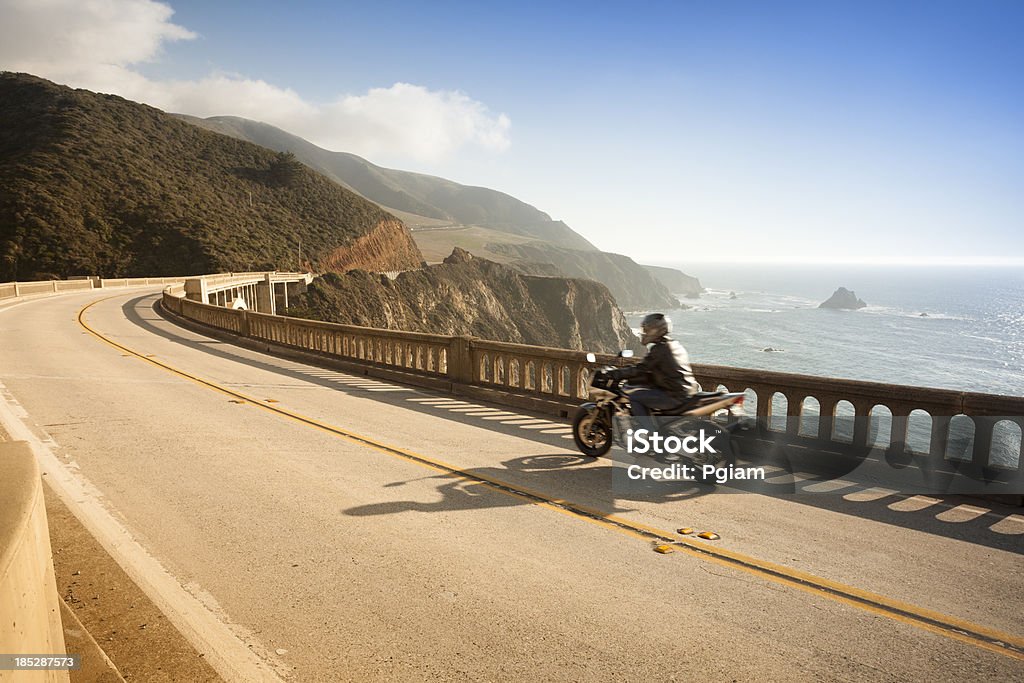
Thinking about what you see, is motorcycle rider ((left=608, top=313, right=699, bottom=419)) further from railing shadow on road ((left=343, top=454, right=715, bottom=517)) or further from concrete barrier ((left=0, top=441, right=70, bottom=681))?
concrete barrier ((left=0, top=441, right=70, bottom=681))

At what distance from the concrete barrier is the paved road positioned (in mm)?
1424

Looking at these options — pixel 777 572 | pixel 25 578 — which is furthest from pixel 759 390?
pixel 25 578

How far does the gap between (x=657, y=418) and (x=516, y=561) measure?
8.96ft

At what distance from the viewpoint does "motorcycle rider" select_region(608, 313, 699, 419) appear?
6902 mm

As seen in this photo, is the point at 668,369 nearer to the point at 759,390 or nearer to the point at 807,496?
the point at 759,390

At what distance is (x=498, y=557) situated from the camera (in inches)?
193

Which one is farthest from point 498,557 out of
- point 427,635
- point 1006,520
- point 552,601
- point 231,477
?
point 1006,520

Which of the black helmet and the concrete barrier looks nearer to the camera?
the concrete barrier

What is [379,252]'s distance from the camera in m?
Result: 102

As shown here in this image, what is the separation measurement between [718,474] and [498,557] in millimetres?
2913

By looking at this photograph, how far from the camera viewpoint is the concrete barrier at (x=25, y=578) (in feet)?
6.70

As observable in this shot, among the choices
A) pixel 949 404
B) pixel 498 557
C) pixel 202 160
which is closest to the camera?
pixel 498 557

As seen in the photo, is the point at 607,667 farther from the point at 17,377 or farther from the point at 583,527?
the point at 17,377

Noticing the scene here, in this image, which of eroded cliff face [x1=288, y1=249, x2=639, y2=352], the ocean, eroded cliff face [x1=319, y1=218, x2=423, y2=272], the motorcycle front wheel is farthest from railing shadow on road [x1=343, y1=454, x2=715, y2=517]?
eroded cliff face [x1=319, y1=218, x2=423, y2=272]
